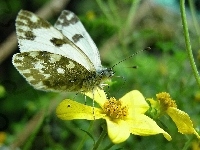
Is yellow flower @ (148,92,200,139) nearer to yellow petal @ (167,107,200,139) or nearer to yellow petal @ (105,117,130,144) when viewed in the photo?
yellow petal @ (167,107,200,139)

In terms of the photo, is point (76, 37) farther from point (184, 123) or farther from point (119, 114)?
point (184, 123)

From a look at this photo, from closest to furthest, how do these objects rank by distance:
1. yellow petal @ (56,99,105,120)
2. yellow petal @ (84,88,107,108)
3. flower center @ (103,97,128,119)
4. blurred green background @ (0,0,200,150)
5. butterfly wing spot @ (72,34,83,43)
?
yellow petal @ (56,99,105,120) → flower center @ (103,97,128,119) → yellow petal @ (84,88,107,108) → butterfly wing spot @ (72,34,83,43) → blurred green background @ (0,0,200,150)

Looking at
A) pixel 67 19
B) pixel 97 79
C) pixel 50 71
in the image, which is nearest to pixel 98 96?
pixel 97 79

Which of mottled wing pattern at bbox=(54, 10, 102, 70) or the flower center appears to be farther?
mottled wing pattern at bbox=(54, 10, 102, 70)

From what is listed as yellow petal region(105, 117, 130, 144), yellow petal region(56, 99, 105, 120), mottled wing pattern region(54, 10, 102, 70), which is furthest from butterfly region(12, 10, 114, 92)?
yellow petal region(105, 117, 130, 144)

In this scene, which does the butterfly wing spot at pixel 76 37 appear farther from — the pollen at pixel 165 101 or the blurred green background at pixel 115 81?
the pollen at pixel 165 101

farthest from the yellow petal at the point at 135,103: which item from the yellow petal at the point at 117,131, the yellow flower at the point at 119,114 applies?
the yellow petal at the point at 117,131

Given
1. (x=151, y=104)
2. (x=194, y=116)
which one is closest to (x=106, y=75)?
(x=151, y=104)
